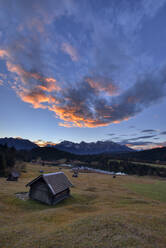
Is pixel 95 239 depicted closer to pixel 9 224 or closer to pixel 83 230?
pixel 83 230

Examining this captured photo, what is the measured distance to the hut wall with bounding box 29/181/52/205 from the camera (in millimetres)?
25917

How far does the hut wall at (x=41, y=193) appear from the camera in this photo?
25.9 metres

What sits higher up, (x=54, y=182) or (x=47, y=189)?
(x=54, y=182)

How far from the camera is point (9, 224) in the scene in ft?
48.7

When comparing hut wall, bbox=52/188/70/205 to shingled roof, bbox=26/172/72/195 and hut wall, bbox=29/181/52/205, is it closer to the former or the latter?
hut wall, bbox=29/181/52/205

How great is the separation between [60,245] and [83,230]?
3055 millimetres

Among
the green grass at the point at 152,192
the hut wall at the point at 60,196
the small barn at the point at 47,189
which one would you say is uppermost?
the small barn at the point at 47,189

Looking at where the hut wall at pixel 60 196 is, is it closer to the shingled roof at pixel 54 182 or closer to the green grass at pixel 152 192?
the shingled roof at pixel 54 182

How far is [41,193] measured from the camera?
2678cm

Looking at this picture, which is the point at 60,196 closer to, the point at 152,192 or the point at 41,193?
the point at 41,193

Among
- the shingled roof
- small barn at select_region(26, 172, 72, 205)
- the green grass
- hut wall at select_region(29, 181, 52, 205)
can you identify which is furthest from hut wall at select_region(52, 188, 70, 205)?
the green grass

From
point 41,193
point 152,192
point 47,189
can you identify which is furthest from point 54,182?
point 152,192

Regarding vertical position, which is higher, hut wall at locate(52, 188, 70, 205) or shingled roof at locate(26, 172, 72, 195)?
shingled roof at locate(26, 172, 72, 195)

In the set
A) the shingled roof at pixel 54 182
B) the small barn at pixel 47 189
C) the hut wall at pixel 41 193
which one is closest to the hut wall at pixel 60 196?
the small barn at pixel 47 189
